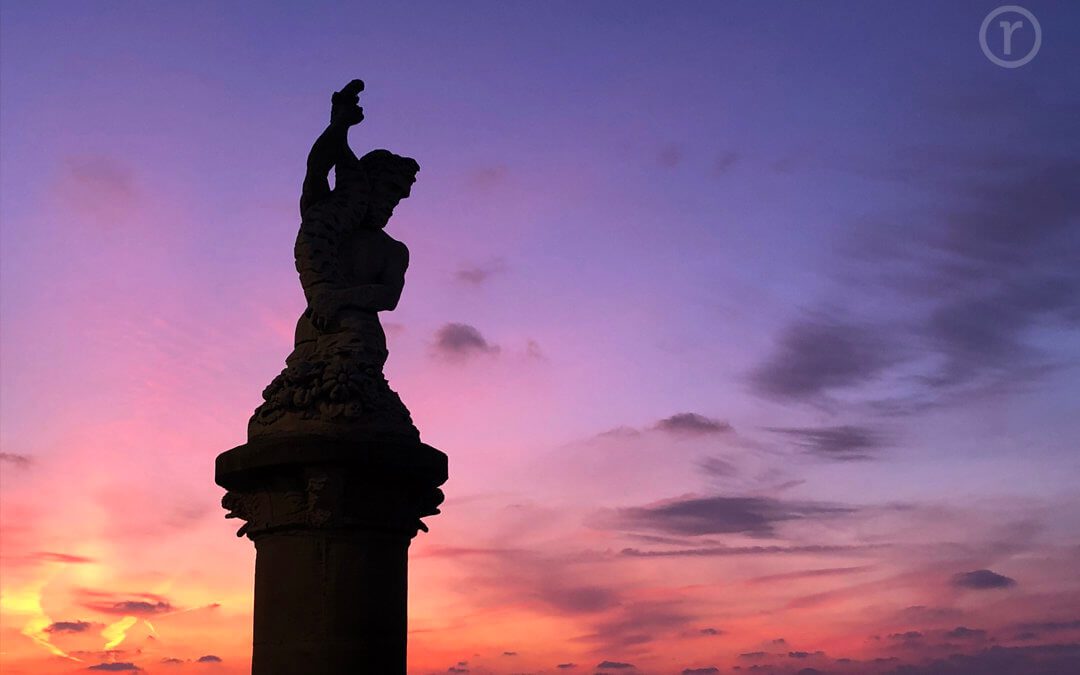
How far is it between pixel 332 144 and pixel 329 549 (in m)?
4.37

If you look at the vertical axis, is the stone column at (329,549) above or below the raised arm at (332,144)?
below

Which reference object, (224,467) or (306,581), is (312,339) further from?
(306,581)

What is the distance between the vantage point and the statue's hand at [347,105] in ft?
44.5

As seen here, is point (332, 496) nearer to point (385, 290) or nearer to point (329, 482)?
point (329, 482)

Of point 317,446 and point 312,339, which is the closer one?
point 317,446

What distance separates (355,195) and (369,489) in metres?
3.34

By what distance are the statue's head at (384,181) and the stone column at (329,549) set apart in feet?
9.38

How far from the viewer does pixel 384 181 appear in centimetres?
1402

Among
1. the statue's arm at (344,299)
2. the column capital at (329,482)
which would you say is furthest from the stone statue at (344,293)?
the column capital at (329,482)

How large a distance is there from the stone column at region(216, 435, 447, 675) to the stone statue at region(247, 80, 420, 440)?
1.04 feet

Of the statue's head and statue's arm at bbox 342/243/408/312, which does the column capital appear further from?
the statue's head

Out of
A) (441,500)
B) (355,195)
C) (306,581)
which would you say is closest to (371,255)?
(355,195)

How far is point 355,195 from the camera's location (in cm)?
1382

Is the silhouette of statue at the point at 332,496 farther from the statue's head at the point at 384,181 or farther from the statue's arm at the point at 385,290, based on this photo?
the statue's head at the point at 384,181
